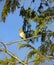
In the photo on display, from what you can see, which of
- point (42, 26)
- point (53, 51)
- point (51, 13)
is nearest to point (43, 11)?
point (51, 13)

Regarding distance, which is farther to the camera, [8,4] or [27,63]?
[8,4]

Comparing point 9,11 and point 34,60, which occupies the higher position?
point 9,11

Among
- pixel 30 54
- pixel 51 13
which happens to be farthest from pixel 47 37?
pixel 30 54

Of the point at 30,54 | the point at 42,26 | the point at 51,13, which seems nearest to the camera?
the point at 30,54

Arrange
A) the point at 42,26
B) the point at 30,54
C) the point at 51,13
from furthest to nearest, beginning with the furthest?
the point at 51,13, the point at 42,26, the point at 30,54

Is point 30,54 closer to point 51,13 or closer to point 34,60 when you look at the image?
point 34,60

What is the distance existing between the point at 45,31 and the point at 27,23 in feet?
2.18

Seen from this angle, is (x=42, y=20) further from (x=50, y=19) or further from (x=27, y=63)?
(x=27, y=63)

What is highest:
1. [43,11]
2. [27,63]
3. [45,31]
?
[43,11]

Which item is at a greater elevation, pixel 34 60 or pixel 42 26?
pixel 42 26

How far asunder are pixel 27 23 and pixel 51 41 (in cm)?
83

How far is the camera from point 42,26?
628 cm

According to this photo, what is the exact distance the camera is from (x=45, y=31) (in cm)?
636

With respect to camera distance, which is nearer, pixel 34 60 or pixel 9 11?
pixel 34 60
